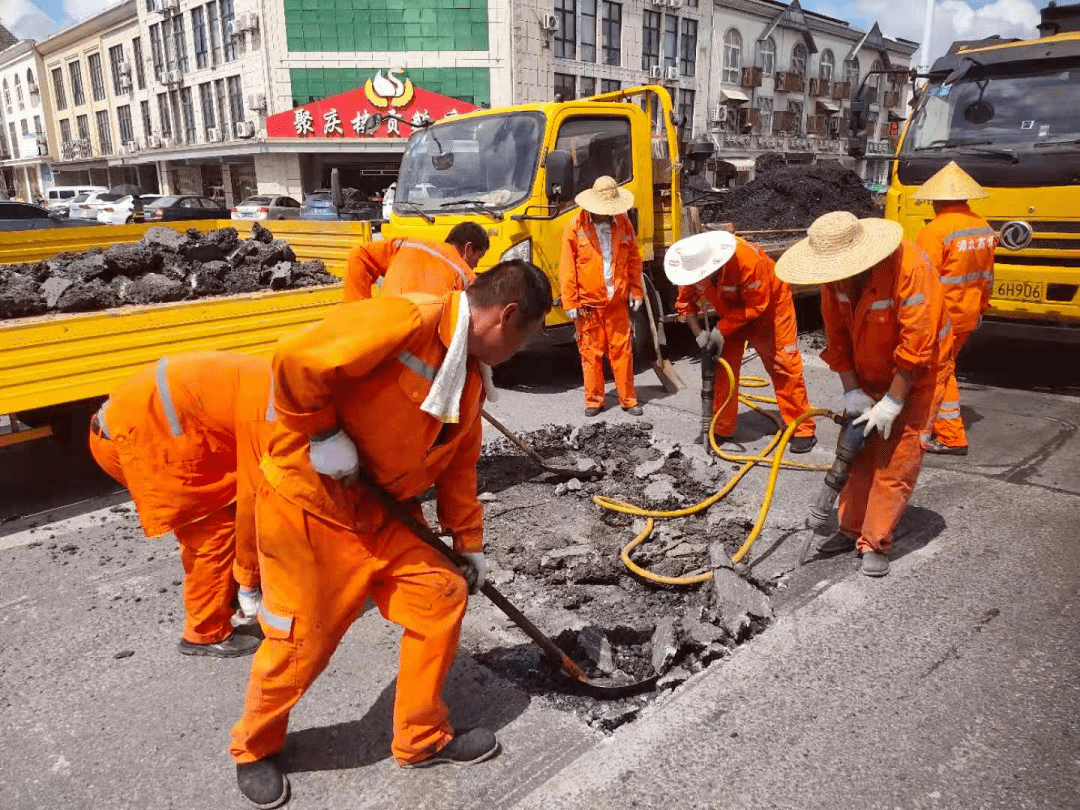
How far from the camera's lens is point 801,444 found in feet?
17.6

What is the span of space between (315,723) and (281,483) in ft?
3.42

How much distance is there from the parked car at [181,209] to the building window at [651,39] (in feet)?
65.3

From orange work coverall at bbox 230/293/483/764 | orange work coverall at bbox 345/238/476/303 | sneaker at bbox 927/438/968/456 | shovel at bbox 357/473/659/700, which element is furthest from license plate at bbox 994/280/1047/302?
orange work coverall at bbox 230/293/483/764

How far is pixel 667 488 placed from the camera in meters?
4.58

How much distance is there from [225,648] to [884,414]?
3015 millimetres

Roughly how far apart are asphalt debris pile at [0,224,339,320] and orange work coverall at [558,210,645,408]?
6.27ft

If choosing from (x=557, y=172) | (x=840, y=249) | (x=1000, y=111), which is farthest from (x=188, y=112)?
(x=840, y=249)

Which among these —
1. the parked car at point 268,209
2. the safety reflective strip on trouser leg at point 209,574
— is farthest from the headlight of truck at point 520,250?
the parked car at point 268,209

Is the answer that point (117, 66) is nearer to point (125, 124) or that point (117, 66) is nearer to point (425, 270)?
point (125, 124)

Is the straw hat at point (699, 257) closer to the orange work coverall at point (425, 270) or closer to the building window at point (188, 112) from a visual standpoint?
the orange work coverall at point (425, 270)

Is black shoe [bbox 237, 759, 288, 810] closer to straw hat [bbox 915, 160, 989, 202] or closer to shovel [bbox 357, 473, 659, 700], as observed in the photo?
shovel [bbox 357, 473, 659, 700]

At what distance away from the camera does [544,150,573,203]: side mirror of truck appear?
6.04 meters

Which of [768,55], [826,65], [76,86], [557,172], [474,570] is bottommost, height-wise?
[474,570]

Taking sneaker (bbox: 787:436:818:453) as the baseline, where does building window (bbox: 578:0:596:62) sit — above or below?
above
